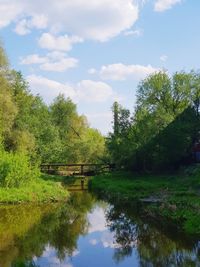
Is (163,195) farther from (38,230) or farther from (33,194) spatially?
(38,230)

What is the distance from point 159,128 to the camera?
63781 mm

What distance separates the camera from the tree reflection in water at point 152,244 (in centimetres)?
1917

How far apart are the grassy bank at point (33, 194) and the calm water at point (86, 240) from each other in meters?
2.12

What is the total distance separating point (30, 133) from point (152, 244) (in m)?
44.5

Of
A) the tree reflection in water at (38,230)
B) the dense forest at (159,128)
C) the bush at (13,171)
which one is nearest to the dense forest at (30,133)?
the bush at (13,171)

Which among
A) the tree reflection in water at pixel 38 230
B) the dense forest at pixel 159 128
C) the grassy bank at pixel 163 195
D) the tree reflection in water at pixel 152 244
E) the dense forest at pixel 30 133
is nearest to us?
the tree reflection in water at pixel 152 244

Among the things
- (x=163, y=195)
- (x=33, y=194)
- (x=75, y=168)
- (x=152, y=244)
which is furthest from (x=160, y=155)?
(x=152, y=244)

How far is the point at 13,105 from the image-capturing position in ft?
185

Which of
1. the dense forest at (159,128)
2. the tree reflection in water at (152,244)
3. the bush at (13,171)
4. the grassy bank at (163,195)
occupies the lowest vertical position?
the tree reflection in water at (152,244)

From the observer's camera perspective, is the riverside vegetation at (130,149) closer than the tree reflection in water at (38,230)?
No

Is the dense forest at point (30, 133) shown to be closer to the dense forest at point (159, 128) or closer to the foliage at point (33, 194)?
the foliage at point (33, 194)

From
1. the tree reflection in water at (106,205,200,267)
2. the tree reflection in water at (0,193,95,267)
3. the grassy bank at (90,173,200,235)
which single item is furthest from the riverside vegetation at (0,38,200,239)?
the tree reflection in water at (0,193,95,267)

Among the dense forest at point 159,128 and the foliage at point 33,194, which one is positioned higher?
the dense forest at point 159,128

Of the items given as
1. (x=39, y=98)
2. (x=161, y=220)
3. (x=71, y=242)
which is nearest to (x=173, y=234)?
(x=161, y=220)
